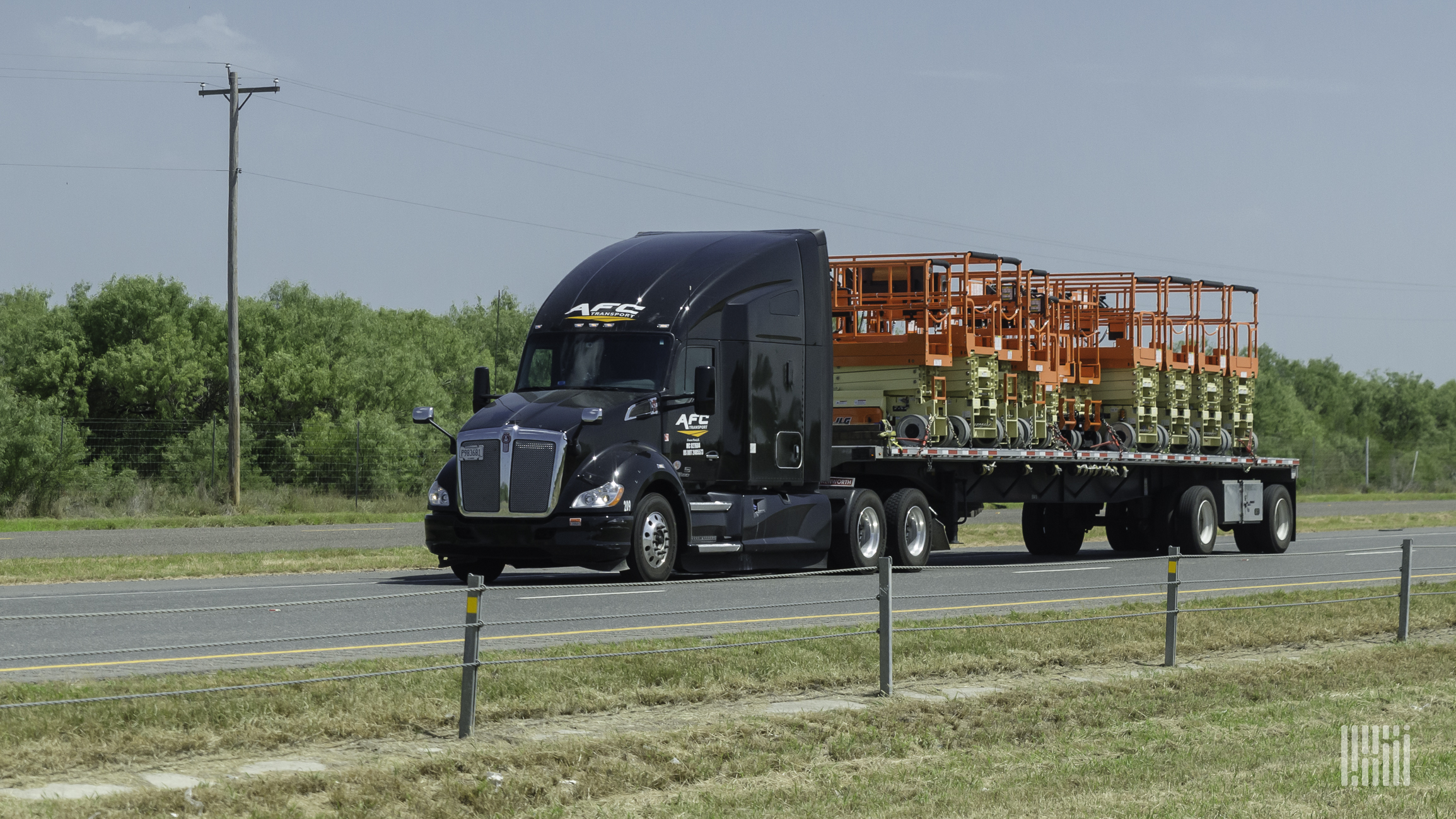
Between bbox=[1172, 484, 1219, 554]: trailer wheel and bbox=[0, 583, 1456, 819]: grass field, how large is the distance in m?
14.7

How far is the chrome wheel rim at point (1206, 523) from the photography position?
2778 centimetres

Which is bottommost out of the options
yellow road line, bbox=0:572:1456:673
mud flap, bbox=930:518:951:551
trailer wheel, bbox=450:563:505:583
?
yellow road line, bbox=0:572:1456:673

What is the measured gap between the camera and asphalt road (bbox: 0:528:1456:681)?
39.6 ft

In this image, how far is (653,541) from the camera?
59.2ft

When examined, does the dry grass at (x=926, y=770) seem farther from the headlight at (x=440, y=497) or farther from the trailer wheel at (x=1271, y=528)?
the trailer wheel at (x=1271, y=528)

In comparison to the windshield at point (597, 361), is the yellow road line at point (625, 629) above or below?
below

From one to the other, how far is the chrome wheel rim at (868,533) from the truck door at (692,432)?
8.75 ft

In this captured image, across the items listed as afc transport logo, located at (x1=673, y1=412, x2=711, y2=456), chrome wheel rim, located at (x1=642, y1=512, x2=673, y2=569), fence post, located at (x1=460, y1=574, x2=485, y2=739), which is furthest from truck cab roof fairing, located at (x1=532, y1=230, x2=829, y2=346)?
fence post, located at (x1=460, y1=574, x2=485, y2=739)

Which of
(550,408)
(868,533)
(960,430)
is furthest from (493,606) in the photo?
(960,430)

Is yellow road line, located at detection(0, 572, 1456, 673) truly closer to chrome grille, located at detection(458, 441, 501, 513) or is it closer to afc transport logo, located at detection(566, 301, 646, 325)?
chrome grille, located at detection(458, 441, 501, 513)

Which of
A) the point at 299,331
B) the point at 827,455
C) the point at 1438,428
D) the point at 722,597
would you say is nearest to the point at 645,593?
the point at 722,597

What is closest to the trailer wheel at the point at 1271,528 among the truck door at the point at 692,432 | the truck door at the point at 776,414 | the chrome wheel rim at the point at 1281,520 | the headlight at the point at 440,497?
the chrome wheel rim at the point at 1281,520

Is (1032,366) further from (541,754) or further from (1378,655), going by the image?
(541,754)

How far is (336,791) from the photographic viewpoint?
→ 7.84m
